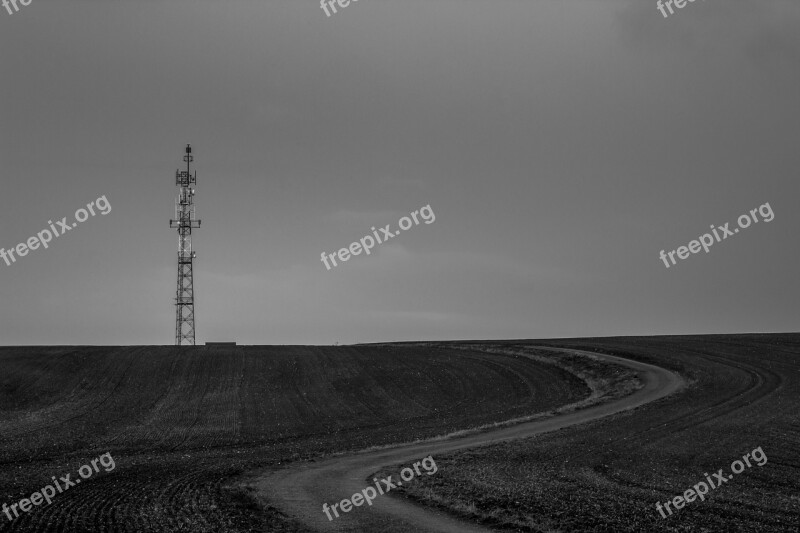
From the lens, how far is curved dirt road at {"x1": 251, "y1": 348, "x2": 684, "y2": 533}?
23.3m

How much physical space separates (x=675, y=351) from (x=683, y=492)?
46.9 metres

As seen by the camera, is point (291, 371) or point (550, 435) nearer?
point (550, 435)

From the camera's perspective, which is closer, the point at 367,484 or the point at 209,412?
the point at 367,484

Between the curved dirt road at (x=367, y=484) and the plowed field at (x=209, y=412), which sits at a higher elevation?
the plowed field at (x=209, y=412)

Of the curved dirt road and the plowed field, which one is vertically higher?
the plowed field

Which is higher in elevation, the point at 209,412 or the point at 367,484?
the point at 209,412

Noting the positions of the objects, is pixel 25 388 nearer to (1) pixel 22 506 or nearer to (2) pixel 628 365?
(1) pixel 22 506

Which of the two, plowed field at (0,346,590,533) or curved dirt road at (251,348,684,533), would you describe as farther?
plowed field at (0,346,590,533)

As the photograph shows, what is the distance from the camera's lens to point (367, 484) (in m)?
29.1

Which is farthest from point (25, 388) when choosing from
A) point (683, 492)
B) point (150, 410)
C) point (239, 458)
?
point (683, 492)

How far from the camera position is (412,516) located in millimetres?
24234

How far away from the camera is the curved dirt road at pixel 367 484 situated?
23266 mm

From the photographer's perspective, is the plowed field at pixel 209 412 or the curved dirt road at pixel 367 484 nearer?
the curved dirt road at pixel 367 484

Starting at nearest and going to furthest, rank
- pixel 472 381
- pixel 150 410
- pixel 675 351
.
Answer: pixel 150 410 < pixel 472 381 < pixel 675 351
